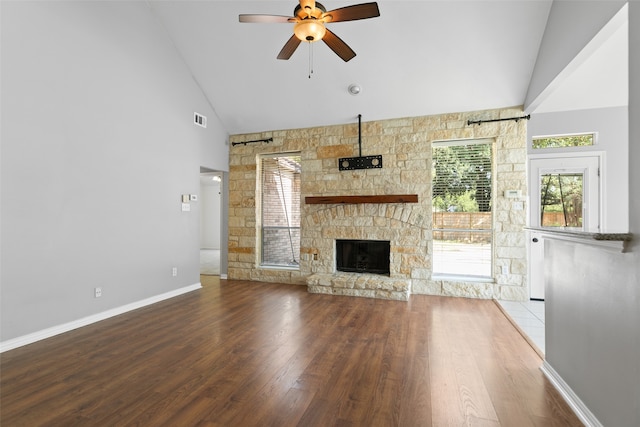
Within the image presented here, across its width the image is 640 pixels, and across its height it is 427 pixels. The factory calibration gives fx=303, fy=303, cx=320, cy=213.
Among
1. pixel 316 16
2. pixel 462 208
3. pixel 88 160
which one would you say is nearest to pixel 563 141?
pixel 462 208

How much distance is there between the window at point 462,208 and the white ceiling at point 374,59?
2.29 feet

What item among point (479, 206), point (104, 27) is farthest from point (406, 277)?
point (104, 27)

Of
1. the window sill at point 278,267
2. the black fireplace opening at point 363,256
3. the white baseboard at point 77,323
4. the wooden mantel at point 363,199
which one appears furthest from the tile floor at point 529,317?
the white baseboard at point 77,323

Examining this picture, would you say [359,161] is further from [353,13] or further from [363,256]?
[353,13]

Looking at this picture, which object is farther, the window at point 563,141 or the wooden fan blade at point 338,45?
the window at point 563,141

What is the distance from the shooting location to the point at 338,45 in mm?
2990

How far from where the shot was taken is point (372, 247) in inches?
204

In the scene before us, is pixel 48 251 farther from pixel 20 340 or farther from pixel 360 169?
pixel 360 169

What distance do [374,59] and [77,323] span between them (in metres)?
4.93

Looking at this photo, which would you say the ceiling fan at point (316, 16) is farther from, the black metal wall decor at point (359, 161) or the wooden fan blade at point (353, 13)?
the black metal wall decor at point (359, 161)

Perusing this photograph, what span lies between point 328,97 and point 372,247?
2.59 m

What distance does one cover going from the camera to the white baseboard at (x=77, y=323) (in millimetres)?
2839

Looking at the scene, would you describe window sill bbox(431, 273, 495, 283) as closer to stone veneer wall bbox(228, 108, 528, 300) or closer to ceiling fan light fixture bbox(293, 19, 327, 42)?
stone veneer wall bbox(228, 108, 528, 300)

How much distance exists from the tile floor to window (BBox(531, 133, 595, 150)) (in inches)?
91.0
